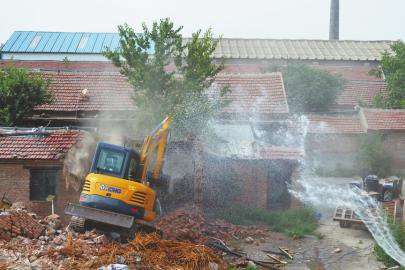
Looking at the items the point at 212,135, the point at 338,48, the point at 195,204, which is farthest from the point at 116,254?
the point at 338,48

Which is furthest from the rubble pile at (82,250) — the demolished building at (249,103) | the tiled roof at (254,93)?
the tiled roof at (254,93)

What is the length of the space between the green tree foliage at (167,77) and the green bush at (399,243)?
950 centimetres

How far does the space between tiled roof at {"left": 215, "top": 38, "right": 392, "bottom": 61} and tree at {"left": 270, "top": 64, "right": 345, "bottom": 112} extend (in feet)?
33.6

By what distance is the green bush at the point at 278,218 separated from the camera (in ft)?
65.6

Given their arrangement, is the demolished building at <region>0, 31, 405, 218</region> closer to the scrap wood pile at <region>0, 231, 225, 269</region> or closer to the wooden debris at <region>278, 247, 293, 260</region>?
the wooden debris at <region>278, 247, 293, 260</region>

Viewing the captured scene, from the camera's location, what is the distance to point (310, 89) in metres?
34.5

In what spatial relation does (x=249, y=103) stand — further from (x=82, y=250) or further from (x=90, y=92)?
(x=82, y=250)

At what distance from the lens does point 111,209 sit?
15570 mm

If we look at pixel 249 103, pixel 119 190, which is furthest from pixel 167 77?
pixel 119 190

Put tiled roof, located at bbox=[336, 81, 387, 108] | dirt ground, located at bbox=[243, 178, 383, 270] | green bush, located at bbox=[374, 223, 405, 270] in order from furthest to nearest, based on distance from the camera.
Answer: tiled roof, located at bbox=[336, 81, 387, 108] → dirt ground, located at bbox=[243, 178, 383, 270] → green bush, located at bbox=[374, 223, 405, 270]

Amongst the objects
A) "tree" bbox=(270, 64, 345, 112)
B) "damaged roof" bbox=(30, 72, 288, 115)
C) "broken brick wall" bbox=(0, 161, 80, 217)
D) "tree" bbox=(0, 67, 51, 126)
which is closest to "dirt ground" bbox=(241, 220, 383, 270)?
"broken brick wall" bbox=(0, 161, 80, 217)

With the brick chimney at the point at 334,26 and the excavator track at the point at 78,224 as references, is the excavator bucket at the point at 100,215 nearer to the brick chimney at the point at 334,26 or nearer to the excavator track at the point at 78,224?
the excavator track at the point at 78,224

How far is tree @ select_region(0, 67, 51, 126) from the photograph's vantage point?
25141 millimetres

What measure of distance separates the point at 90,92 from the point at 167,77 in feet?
22.0
